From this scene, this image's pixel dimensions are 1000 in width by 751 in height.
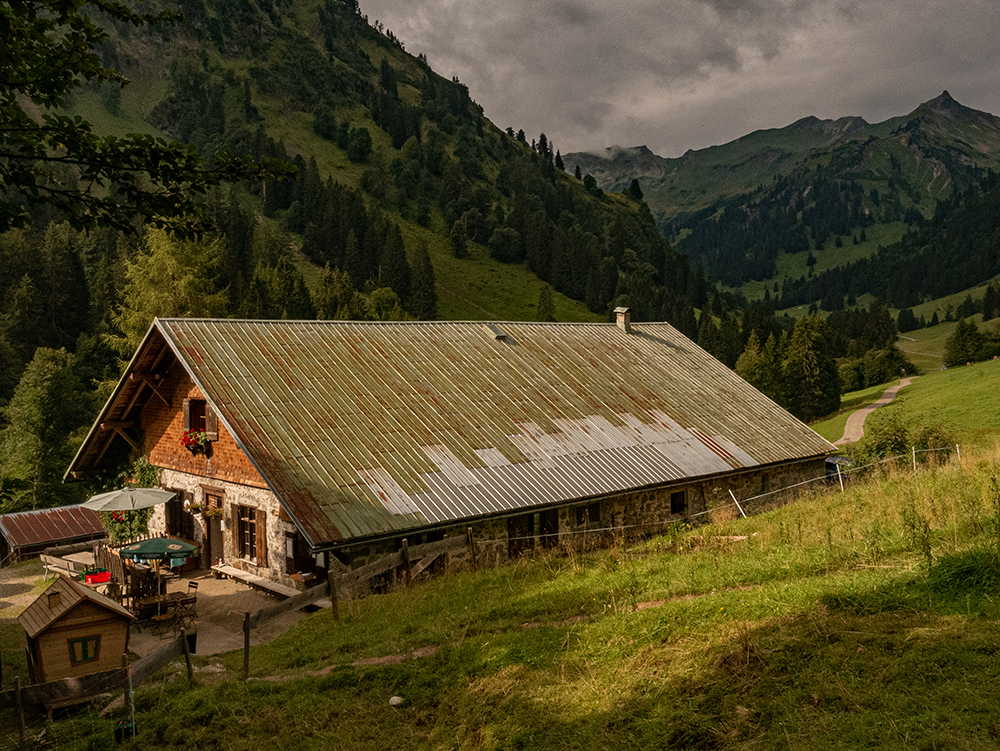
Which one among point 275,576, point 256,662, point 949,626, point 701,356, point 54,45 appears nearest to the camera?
point 949,626

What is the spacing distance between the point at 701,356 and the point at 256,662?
2720cm

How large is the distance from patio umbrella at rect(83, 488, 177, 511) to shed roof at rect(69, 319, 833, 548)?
Answer: 3805 millimetres

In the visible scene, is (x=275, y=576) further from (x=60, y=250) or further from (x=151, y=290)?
(x=60, y=250)

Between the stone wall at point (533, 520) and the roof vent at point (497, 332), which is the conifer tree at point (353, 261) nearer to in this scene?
the roof vent at point (497, 332)

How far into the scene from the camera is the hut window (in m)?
10.4

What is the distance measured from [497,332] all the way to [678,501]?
10202 mm

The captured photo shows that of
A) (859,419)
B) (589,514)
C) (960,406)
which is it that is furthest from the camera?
(859,419)

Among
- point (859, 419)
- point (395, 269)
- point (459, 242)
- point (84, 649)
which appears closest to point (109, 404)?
point (84, 649)

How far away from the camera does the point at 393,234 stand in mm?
129000

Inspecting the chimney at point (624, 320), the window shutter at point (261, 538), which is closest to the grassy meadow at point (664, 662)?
the window shutter at point (261, 538)

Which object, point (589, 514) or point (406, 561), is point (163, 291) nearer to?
point (589, 514)

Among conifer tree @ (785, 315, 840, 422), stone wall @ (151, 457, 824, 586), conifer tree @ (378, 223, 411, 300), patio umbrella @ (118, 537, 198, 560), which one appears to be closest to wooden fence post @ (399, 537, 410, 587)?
stone wall @ (151, 457, 824, 586)

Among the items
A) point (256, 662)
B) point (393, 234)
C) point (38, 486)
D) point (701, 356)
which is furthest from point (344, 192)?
point (256, 662)

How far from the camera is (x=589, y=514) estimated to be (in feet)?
68.7
